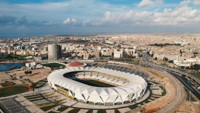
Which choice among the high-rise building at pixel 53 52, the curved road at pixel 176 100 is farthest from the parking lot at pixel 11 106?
the high-rise building at pixel 53 52

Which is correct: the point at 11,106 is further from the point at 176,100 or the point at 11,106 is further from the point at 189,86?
the point at 189,86

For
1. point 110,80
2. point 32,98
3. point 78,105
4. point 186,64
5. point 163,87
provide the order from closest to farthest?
1. point 78,105
2. point 32,98
3. point 163,87
4. point 110,80
5. point 186,64

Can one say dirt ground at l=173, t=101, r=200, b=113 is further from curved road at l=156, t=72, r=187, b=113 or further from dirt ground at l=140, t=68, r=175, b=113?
dirt ground at l=140, t=68, r=175, b=113

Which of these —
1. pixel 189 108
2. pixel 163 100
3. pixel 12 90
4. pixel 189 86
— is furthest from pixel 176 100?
pixel 12 90

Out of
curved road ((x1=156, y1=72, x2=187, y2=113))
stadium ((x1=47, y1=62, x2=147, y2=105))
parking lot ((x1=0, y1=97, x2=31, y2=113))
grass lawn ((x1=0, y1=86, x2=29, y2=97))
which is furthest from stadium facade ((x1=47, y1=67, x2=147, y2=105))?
parking lot ((x1=0, y1=97, x2=31, y2=113))

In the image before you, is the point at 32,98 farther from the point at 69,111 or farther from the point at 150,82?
the point at 150,82

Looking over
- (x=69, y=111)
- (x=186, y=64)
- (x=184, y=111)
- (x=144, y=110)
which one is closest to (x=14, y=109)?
(x=69, y=111)

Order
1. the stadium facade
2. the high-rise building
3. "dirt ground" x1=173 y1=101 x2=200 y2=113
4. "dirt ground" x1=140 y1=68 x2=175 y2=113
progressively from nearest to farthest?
"dirt ground" x1=173 y1=101 x2=200 y2=113, "dirt ground" x1=140 y1=68 x2=175 y2=113, the stadium facade, the high-rise building

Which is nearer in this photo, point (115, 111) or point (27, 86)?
point (115, 111)
